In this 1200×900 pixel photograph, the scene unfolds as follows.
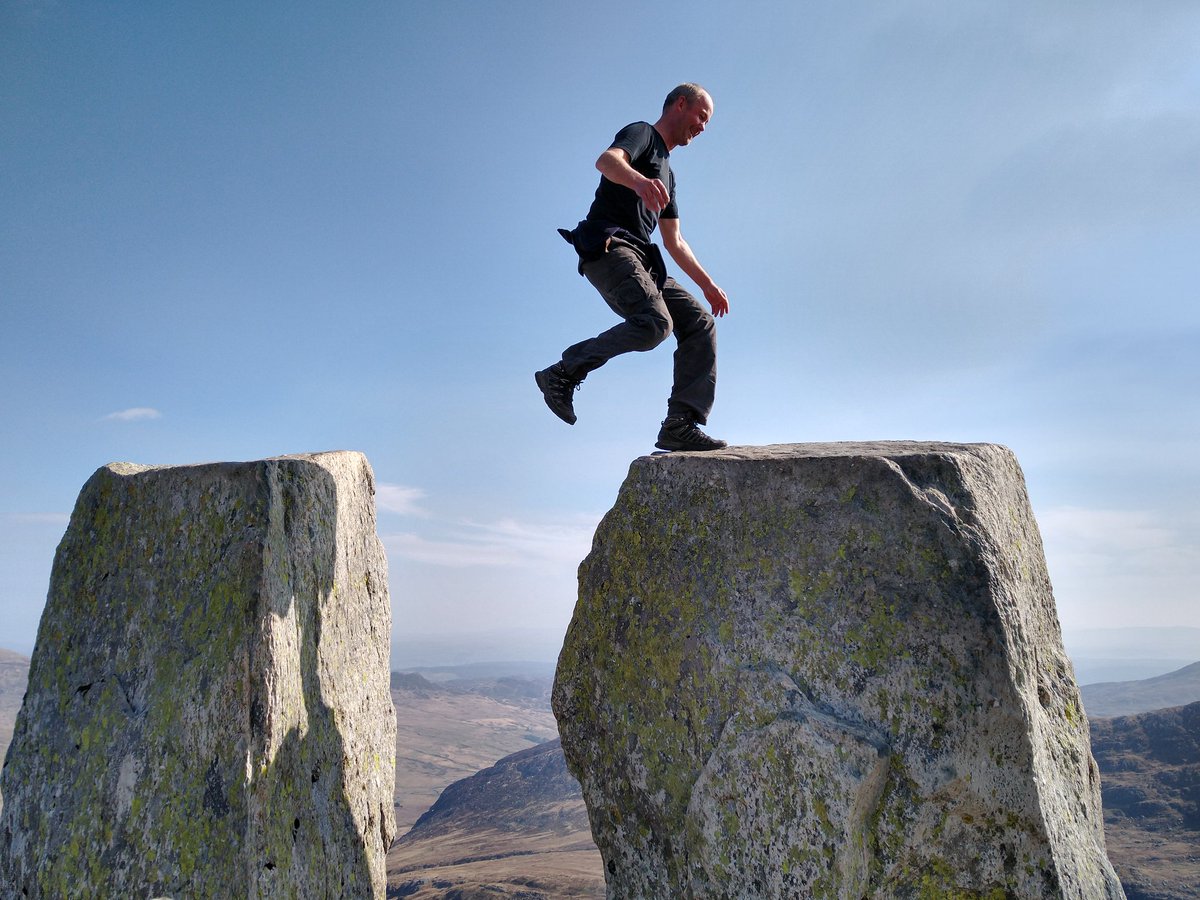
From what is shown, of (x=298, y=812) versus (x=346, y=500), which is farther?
(x=346, y=500)

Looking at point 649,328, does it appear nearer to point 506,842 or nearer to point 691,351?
point 691,351

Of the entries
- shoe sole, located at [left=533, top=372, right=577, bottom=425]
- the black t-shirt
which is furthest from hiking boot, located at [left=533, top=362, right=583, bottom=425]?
the black t-shirt

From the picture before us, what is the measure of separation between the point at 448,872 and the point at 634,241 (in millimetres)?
56115

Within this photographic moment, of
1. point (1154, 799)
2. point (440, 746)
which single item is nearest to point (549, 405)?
point (1154, 799)

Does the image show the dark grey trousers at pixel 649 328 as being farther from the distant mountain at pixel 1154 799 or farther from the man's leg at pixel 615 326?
the distant mountain at pixel 1154 799

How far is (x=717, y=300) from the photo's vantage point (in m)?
7.54

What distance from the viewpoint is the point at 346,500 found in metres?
6.95

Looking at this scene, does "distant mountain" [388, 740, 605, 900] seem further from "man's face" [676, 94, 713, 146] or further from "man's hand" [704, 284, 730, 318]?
"man's face" [676, 94, 713, 146]

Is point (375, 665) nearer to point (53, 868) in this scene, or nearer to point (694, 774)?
point (53, 868)

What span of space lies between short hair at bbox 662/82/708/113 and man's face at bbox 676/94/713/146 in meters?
0.03

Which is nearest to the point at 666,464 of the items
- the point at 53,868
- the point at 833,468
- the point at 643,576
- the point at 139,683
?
the point at 643,576

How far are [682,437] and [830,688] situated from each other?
2491 mm

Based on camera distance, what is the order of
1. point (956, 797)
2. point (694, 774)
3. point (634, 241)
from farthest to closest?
point (634, 241)
point (694, 774)
point (956, 797)

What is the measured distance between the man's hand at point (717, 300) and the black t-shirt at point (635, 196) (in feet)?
3.08
